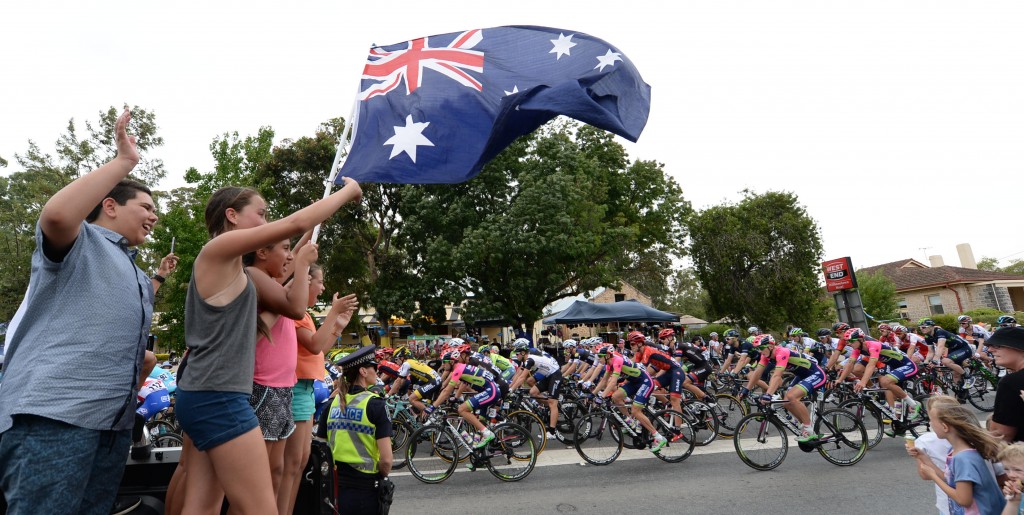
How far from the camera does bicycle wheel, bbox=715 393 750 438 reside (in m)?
10.8

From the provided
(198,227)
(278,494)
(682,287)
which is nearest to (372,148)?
(278,494)

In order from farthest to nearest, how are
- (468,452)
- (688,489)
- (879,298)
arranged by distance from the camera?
(879,298) < (468,452) < (688,489)

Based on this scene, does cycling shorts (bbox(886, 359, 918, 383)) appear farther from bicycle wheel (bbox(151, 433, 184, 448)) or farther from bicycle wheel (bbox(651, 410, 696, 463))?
bicycle wheel (bbox(151, 433, 184, 448))

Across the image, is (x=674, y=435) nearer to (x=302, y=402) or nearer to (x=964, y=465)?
(x=964, y=465)

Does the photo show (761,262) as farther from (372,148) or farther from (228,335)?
(228,335)

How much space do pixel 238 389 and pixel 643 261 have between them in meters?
38.5

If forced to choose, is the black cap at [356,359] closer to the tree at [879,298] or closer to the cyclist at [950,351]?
the cyclist at [950,351]

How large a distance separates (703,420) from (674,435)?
1.68m

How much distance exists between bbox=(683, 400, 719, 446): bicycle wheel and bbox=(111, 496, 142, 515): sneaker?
899 centimetres

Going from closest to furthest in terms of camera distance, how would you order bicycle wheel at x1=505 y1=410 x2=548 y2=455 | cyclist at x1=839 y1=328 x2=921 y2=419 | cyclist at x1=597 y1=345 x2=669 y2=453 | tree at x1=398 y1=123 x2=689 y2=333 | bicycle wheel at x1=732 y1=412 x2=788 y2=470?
1. bicycle wheel at x1=732 y1=412 x2=788 y2=470
2. cyclist at x1=597 y1=345 x2=669 y2=453
3. cyclist at x1=839 y1=328 x2=921 y2=419
4. bicycle wheel at x1=505 y1=410 x2=548 y2=455
5. tree at x1=398 y1=123 x2=689 y2=333

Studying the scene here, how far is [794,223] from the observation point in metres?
35.2

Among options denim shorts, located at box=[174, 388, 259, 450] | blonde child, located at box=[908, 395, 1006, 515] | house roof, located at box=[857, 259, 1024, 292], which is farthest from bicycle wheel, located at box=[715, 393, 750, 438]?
house roof, located at box=[857, 259, 1024, 292]

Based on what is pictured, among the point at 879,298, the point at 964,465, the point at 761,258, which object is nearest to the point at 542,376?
the point at 964,465

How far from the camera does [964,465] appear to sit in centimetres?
352
